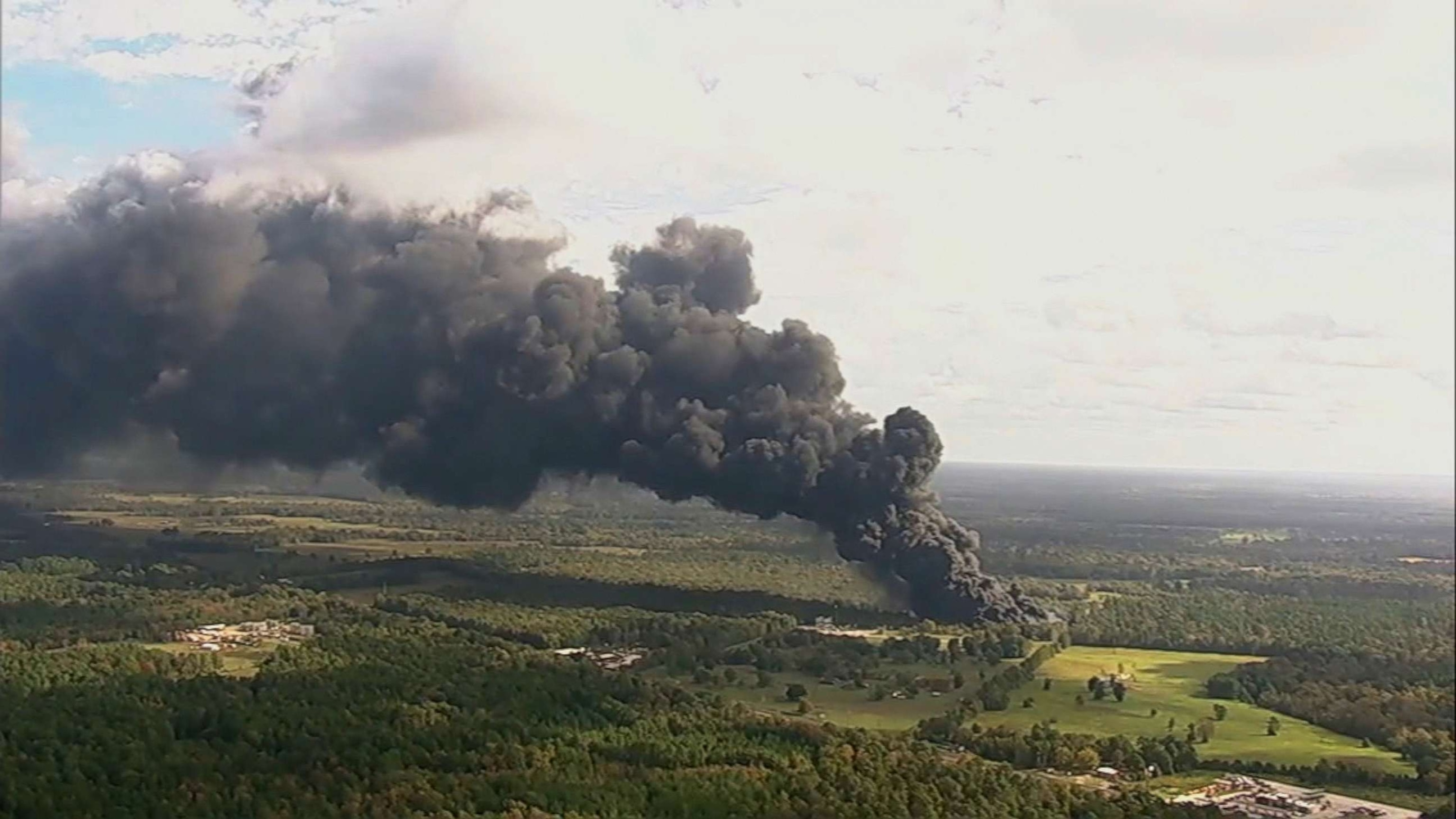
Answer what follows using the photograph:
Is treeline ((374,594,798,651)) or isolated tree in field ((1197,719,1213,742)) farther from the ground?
treeline ((374,594,798,651))

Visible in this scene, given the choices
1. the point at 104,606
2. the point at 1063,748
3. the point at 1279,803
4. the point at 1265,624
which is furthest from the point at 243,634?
the point at 1265,624

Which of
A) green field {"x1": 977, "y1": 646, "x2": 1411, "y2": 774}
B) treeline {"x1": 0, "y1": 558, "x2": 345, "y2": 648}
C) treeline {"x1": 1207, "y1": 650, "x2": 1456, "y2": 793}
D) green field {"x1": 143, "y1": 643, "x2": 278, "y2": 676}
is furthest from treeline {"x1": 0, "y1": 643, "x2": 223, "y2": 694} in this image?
treeline {"x1": 1207, "y1": 650, "x2": 1456, "y2": 793}

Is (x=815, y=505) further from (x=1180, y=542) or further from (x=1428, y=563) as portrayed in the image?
(x=1428, y=563)

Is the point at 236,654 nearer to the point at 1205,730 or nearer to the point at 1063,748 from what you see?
the point at 1063,748

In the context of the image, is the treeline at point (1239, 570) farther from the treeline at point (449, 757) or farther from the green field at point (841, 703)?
the treeline at point (449, 757)

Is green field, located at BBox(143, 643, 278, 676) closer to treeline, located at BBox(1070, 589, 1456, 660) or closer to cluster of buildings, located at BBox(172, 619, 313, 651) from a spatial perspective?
cluster of buildings, located at BBox(172, 619, 313, 651)

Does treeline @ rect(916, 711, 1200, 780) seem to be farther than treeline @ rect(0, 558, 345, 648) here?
Yes

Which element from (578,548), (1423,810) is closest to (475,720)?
(1423,810)
